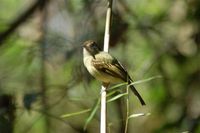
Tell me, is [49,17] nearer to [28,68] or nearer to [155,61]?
[28,68]

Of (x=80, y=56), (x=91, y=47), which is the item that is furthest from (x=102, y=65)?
(x=80, y=56)

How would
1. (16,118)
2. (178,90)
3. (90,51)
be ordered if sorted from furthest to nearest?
1. (178,90)
2. (16,118)
3. (90,51)

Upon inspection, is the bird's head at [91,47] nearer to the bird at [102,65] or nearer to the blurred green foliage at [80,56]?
the bird at [102,65]

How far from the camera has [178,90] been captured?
4855mm

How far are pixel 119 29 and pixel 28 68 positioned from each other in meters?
0.68

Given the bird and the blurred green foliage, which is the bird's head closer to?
the bird

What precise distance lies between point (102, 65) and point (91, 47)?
14cm

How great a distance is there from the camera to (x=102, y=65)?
3.76 metres

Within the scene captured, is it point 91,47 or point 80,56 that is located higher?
point 80,56

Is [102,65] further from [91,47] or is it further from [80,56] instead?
[80,56]

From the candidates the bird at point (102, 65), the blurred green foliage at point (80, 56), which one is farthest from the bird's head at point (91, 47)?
the blurred green foliage at point (80, 56)

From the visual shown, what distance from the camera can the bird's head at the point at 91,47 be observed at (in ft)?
12.0

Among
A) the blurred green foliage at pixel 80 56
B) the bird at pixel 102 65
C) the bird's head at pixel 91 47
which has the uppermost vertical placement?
the blurred green foliage at pixel 80 56

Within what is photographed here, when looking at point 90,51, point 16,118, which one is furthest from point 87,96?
point 90,51
